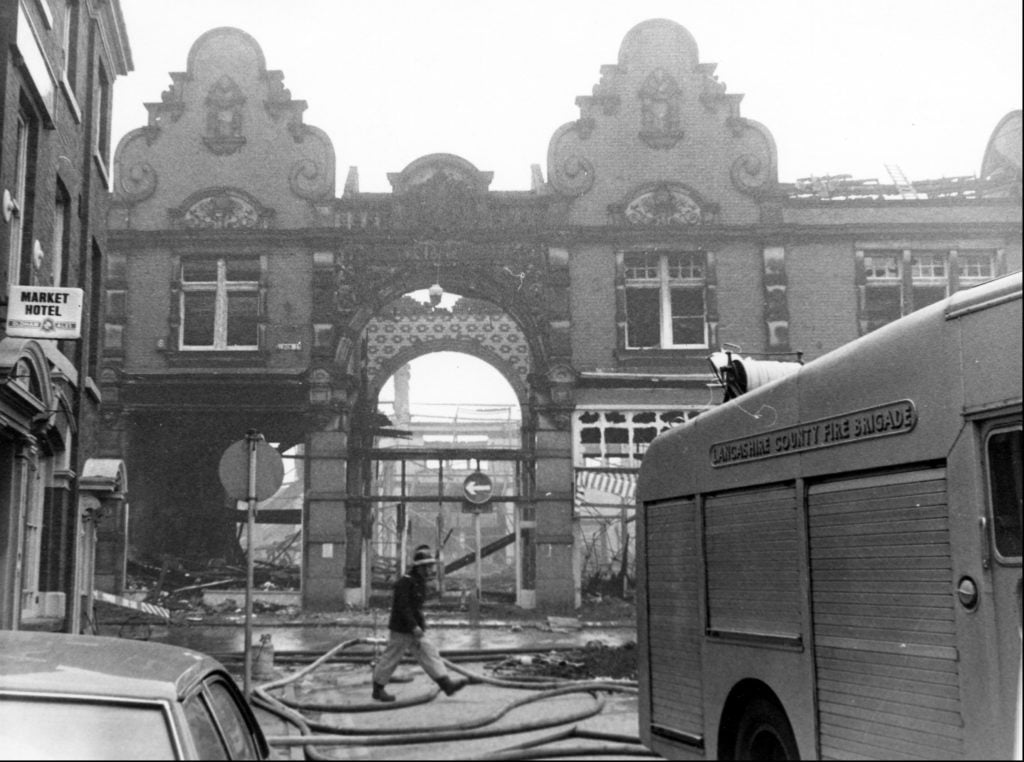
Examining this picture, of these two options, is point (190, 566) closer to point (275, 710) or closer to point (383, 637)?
point (383, 637)

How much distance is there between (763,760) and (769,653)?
62 cm

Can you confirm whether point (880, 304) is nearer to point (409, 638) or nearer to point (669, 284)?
point (669, 284)

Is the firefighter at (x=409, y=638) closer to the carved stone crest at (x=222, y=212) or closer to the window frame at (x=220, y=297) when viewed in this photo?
the window frame at (x=220, y=297)

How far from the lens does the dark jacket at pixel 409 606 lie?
1137 cm

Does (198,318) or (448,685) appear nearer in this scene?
(448,685)

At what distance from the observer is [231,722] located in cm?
410

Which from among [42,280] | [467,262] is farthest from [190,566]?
[42,280]

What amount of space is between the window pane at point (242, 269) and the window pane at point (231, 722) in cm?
2055

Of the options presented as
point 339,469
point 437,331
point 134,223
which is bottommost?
point 339,469

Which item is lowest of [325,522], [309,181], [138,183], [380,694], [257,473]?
[380,694]

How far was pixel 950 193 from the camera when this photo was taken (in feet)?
75.3

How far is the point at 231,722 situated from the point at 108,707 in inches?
29.8

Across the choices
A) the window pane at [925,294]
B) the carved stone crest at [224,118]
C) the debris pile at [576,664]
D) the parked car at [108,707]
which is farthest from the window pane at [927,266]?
the parked car at [108,707]

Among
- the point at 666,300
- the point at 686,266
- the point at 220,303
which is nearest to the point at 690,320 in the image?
the point at 666,300
